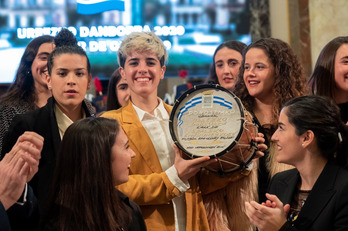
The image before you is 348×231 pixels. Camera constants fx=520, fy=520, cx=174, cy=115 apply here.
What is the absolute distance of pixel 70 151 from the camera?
2.02 m

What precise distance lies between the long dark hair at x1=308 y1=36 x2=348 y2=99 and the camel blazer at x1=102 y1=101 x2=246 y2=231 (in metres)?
0.97

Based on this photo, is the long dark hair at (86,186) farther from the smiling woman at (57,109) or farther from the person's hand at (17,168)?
the smiling woman at (57,109)

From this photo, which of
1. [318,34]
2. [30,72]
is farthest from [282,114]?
[318,34]

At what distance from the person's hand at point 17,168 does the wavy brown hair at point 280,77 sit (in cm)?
136

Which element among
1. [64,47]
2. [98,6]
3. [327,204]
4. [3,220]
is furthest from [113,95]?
[3,220]

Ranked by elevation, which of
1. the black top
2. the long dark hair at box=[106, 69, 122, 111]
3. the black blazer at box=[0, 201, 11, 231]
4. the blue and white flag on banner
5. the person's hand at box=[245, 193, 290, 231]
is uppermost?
the blue and white flag on banner

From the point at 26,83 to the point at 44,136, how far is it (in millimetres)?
739

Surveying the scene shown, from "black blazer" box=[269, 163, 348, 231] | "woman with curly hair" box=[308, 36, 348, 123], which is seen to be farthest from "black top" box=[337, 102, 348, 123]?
"black blazer" box=[269, 163, 348, 231]

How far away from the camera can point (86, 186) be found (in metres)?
1.99

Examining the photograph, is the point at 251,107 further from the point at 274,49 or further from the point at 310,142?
the point at 310,142

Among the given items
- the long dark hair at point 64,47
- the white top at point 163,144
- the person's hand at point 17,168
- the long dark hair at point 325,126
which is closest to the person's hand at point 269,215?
the long dark hair at point 325,126

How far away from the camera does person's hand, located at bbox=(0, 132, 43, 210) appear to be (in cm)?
172

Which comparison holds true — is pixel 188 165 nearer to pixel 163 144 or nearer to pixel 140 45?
pixel 163 144

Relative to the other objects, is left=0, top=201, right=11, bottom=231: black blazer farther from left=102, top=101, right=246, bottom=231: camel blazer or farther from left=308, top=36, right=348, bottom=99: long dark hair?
left=308, top=36, right=348, bottom=99: long dark hair
